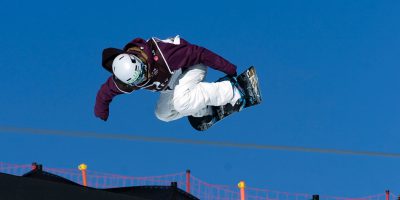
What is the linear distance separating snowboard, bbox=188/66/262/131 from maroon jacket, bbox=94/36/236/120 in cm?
46

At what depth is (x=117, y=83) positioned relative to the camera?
3801 mm

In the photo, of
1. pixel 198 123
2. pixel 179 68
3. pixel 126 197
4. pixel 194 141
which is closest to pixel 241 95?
pixel 198 123

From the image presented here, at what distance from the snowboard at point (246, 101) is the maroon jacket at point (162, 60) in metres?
0.46

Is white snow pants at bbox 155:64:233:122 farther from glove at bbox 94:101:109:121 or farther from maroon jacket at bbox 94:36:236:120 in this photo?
glove at bbox 94:101:109:121

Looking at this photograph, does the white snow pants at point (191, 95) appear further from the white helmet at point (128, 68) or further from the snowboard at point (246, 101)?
the white helmet at point (128, 68)

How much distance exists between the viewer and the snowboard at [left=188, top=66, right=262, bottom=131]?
4504 mm

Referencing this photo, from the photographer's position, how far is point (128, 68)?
3.57 meters

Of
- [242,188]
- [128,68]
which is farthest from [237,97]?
[242,188]

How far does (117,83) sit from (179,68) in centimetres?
38

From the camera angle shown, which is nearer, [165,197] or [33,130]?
[33,130]

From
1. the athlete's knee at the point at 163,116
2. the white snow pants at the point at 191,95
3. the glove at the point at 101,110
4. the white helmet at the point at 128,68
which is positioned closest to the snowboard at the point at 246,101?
the white snow pants at the point at 191,95

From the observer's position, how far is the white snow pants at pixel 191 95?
3980 mm

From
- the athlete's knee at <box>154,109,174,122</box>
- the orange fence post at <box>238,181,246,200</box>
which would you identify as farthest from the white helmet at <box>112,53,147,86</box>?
the orange fence post at <box>238,181,246,200</box>

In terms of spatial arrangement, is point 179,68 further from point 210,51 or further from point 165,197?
point 165,197
